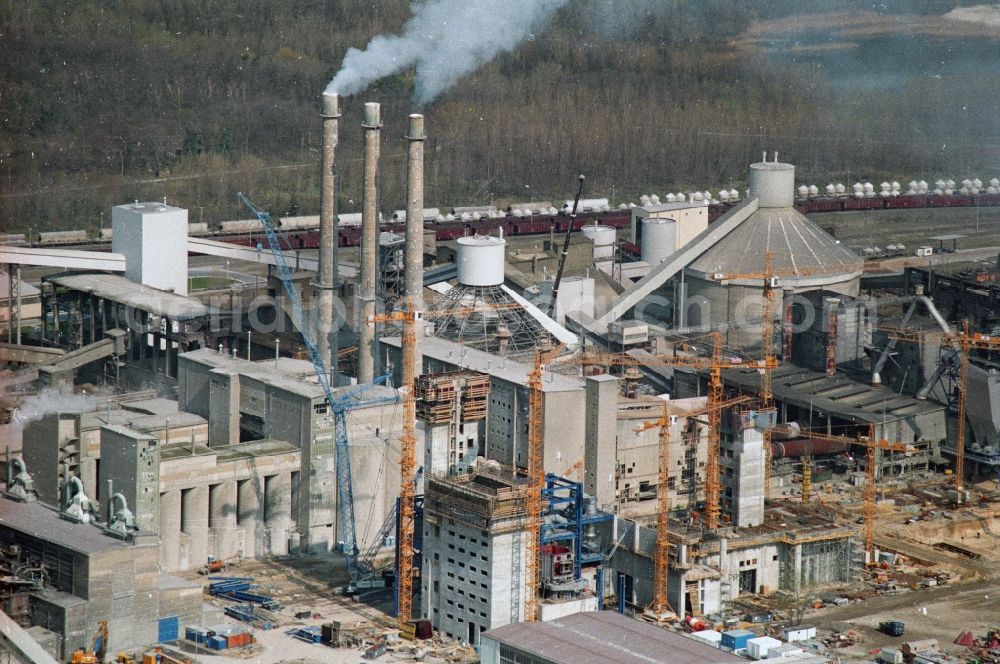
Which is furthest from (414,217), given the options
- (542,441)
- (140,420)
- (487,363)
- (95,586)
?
(95,586)

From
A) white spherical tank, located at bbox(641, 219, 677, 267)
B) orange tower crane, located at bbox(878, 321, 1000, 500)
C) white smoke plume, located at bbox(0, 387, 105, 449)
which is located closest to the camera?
white smoke plume, located at bbox(0, 387, 105, 449)

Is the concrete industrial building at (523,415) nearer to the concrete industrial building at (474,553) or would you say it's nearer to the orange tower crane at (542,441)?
the orange tower crane at (542,441)

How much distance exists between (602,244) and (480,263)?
17.3 meters

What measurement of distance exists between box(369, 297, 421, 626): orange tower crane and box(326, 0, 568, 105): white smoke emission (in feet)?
54.8

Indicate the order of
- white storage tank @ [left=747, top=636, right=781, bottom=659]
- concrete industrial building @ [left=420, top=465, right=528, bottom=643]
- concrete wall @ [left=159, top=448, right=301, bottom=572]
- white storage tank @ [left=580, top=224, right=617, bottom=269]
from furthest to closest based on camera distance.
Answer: white storage tank @ [left=580, top=224, right=617, bottom=269], concrete wall @ [left=159, top=448, right=301, bottom=572], concrete industrial building @ [left=420, top=465, right=528, bottom=643], white storage tank @ [left=747, top=636, right=781, bottom=659]

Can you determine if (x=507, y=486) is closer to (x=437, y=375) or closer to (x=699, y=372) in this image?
(x=437, y=375)

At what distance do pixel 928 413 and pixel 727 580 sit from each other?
58.3 feet

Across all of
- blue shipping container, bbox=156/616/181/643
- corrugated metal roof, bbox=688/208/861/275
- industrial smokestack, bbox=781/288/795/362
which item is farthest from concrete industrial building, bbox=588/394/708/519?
corrugated metal roof, bbox=688/208/861/275

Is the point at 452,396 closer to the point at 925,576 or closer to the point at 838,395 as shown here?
the point at 925,576

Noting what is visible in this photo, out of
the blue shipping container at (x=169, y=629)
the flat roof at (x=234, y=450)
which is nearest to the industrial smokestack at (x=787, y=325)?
the flat roof at (x=234, y=450)

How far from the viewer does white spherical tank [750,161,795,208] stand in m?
104

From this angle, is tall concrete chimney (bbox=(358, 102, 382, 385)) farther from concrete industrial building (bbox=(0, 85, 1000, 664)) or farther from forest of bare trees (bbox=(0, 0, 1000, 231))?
forest of bare trees (bbox=(0, 0, 1000, 231))

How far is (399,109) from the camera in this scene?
418ft

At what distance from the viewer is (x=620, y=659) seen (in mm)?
64625
